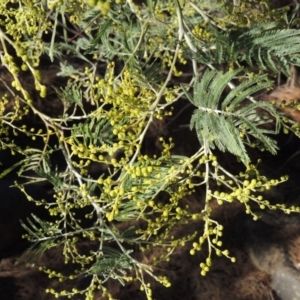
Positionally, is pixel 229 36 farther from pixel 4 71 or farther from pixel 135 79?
pixel 4 71

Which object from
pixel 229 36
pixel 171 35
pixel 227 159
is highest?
pixel 229 36

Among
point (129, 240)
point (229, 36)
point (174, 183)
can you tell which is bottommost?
point (129, 240)

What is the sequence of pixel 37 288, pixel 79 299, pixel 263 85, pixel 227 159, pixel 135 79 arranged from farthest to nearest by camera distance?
1. pixel 227 159
2. pixel 37 288
3. pixel 79 299
4. pixel 135 79
5. pixel 263 85

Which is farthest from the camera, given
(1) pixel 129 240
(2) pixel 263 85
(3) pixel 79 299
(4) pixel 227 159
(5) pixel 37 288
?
(4) pixel 227 159

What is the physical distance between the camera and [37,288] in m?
3.40

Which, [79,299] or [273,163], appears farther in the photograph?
[273,163]

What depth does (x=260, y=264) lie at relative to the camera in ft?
11.6

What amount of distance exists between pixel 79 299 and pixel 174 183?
203 centimetres

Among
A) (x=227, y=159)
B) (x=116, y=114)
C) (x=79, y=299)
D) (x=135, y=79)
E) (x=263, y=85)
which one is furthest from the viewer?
(x=227, y=159)

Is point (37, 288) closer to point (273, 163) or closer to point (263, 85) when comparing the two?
point (273, 163)

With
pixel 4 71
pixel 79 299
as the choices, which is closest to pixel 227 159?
pixel 79 299

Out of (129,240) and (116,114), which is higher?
(116,114)

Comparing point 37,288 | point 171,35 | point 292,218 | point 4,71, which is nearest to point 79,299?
point 37,288

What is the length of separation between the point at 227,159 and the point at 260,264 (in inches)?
37.4
